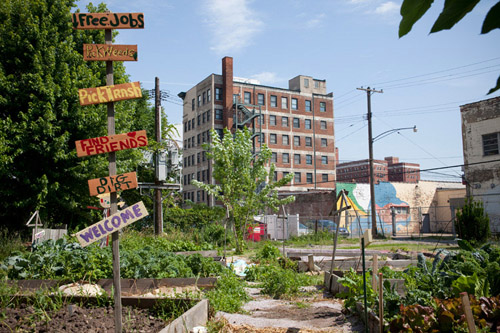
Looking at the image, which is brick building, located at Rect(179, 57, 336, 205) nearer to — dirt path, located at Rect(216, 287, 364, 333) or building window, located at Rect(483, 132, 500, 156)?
building window, located at Rect(483, 132, 500, 156)

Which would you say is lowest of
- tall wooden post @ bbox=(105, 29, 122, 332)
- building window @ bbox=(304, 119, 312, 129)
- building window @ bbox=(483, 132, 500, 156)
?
tall wooden post @ bbox=(105, 29, 122, 332)

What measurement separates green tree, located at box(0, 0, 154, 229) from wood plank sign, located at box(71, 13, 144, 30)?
43.7 feet

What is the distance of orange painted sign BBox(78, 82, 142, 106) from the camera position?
4.92 metres

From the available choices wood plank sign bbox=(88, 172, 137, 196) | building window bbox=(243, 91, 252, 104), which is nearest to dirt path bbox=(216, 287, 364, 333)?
wood plank sign bbox=(88, 172, 137, 196)

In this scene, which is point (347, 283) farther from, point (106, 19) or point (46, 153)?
point (46, 153)

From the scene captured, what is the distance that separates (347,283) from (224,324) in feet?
8.04

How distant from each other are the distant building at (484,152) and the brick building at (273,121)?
105 feet

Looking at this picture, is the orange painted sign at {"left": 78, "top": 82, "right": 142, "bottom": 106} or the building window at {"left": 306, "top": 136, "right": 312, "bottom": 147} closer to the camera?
the orange painted sign at {"left": 78, "top": 82, "right": 142, "bottom": 106}

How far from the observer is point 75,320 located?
5.41 metres

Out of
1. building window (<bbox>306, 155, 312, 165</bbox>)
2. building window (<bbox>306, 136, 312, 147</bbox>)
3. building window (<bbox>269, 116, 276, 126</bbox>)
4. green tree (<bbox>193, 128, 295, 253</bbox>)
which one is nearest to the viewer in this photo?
green tree (<bbox>193, 128, 295, 253</bbox>)

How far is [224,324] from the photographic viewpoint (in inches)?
242

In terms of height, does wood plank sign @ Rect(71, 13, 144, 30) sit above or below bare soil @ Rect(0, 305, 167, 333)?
above

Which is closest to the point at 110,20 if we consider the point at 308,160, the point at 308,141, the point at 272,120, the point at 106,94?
the point at 106,94

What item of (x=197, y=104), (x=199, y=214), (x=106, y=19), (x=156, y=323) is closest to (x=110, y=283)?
(x=156, y=323)
